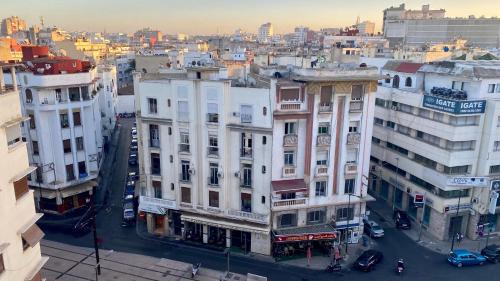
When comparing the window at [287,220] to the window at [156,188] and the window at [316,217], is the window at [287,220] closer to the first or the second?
the window at [316,217]

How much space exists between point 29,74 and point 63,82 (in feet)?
12.7

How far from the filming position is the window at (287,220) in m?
44.9

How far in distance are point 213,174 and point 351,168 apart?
1530 cm

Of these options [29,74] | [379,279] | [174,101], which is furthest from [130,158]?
[379,279]

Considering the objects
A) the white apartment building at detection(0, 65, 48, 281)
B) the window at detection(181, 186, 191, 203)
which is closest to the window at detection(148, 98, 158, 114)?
the window at detection(181, 186, 191, 203)

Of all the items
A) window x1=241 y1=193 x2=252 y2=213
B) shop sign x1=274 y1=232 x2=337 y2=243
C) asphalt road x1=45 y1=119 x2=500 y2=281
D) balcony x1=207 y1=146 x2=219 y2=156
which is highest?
balcony x1=207 y1=146 x2=219 y2=156

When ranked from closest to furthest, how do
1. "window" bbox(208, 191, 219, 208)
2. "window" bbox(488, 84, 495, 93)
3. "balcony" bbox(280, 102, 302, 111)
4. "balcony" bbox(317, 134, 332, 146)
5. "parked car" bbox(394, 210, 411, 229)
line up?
"balcony" bbox(280, 102, 302, 111) → "balcony" bbox(317, 134, 332, 146) → "window" bbox(208, 191, 219, 208) → "window" bbox(488, 84, 495, 93) → "parked car" bbox(394, 210, 411, 229)

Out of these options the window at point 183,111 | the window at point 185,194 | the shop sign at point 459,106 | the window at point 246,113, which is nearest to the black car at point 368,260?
the shop sign at point 459,106

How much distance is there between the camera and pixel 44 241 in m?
46.2

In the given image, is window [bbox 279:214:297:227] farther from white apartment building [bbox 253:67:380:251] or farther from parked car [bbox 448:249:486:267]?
parked car [bbox 448:249:486:267]

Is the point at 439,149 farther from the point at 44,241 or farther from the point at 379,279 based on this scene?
the point at 44,241

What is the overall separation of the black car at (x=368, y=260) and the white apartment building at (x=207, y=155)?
32.2 feet

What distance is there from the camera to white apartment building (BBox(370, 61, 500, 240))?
47375 millimetres

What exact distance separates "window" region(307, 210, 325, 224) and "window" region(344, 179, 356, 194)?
3691 millimetres
